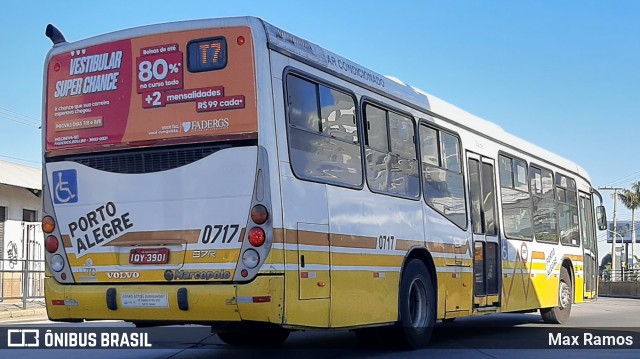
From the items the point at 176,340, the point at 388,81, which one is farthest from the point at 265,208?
the point at 176,340

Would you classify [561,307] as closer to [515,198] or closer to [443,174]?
[515,198]

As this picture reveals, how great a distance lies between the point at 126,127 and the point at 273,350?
12.7 feet

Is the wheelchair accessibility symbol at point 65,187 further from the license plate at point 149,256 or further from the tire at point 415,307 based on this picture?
the tire at point 415,307

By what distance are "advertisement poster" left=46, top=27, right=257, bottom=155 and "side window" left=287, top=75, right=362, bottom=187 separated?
63 centimetres

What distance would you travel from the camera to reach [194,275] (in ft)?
26.1

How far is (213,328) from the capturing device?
9.15 m

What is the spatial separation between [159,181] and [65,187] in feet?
3.83

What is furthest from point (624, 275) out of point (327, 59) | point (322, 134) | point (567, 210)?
point (322, 134)

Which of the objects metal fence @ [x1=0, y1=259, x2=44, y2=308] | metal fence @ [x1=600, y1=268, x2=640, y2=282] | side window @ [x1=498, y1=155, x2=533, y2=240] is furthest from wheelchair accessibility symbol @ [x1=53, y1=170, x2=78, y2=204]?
metal fence @ [x1=600, y1=268, x2=640, y2=282]

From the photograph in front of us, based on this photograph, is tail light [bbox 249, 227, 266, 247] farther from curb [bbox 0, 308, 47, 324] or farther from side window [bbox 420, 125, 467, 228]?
curb [bbox 0, 308, 47, 324]

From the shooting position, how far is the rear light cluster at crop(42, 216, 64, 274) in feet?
28.4

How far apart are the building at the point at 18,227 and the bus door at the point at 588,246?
14075 millimetres

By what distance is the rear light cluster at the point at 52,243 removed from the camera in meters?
8.65

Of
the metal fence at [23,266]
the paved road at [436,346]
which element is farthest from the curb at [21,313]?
the paved road at [436,346]
